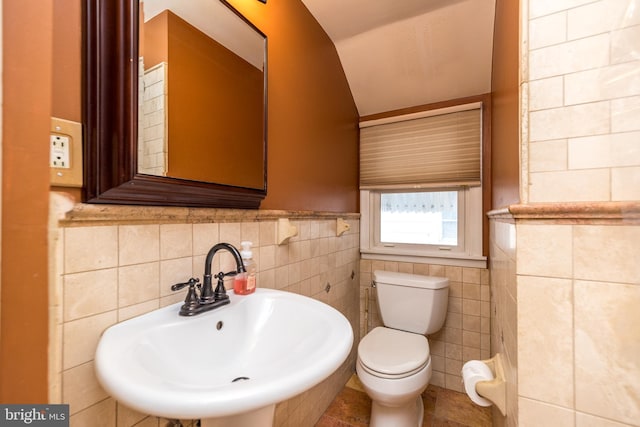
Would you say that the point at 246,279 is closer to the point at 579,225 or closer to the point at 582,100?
the point at 579,225

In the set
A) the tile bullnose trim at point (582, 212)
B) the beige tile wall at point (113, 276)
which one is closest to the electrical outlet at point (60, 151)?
the beige tile wall at point (113, 276)

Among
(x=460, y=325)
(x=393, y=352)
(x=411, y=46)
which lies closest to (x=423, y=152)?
(x=411, y=46)

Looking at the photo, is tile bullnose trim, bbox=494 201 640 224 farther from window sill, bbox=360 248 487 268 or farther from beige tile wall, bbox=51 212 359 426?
window sill, bbox=360 248 487 268

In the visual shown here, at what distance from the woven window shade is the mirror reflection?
46.7 inches

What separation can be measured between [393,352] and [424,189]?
118 centimetres

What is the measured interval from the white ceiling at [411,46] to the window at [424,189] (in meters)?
0.18

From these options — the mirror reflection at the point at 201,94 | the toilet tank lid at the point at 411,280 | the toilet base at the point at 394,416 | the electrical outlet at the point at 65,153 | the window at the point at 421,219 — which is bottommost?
the toilet base at the point at 394,416

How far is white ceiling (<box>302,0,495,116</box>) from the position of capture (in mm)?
1452

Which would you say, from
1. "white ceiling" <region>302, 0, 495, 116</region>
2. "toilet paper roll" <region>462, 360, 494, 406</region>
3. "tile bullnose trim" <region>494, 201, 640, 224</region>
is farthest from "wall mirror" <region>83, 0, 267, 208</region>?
"toilet paper roll" <region>462, 360, 494, 406</region>

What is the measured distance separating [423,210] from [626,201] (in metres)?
1.44

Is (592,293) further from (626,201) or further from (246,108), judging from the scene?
(246,108)

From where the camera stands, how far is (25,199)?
1.69ft

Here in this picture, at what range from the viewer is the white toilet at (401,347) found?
1.25m

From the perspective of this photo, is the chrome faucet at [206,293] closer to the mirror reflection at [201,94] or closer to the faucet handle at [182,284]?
the faucet handle at [182,284]
